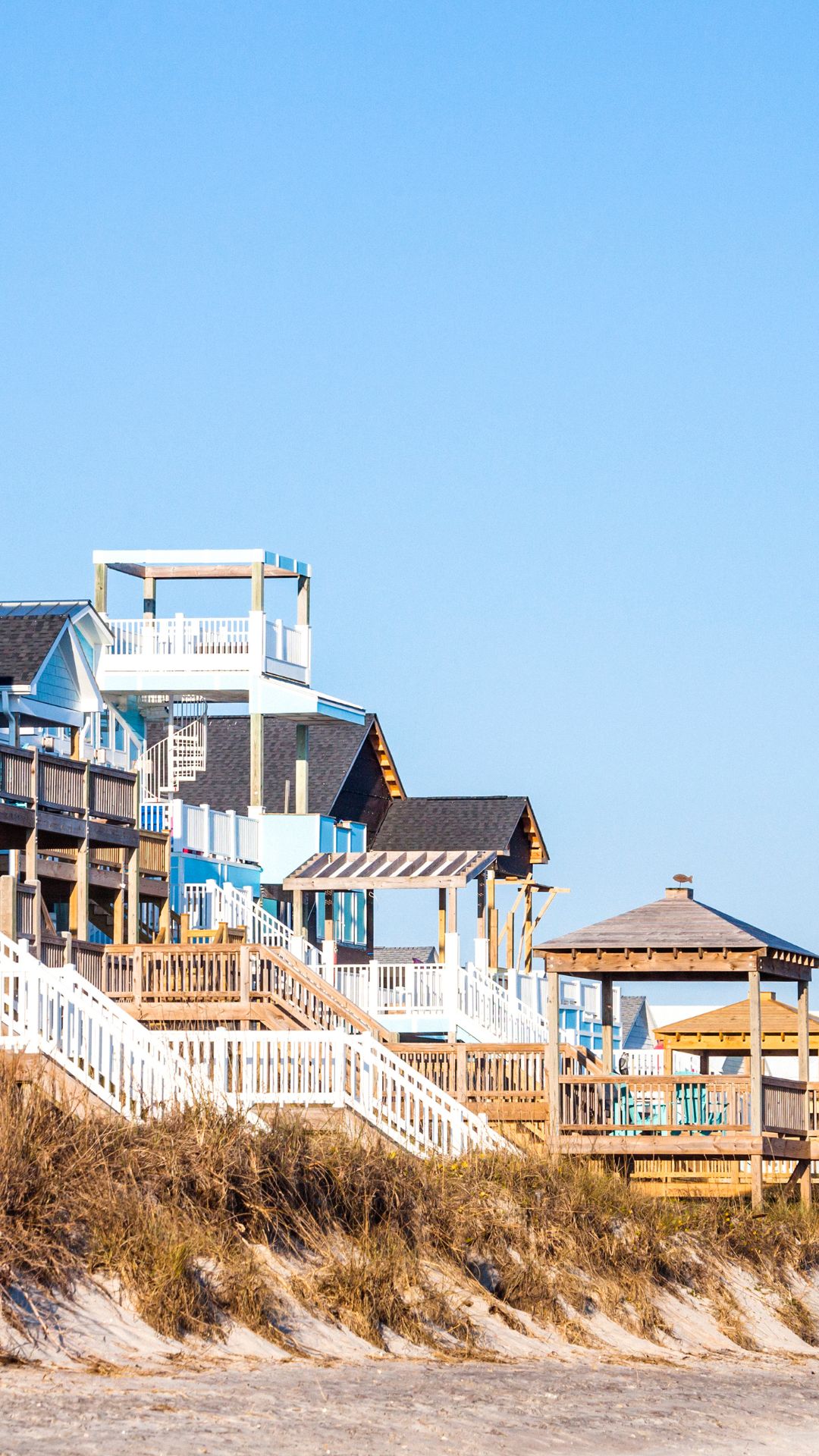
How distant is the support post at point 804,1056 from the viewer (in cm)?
2478

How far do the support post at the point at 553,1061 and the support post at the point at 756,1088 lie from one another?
200 cm

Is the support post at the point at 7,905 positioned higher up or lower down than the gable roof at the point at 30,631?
lower down

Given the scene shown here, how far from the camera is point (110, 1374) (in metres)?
14.3

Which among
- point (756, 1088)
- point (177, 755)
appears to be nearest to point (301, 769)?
point (177, 755)

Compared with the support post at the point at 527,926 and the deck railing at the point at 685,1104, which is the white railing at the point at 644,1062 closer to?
the support post at the point at 527,926

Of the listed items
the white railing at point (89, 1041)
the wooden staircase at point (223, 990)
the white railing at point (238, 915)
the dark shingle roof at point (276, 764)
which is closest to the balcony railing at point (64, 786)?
the wooden staircase at point (223, 990)

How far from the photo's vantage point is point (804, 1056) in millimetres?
26891

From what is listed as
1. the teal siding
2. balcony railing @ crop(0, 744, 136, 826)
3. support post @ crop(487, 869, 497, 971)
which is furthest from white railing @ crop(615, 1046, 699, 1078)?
the teal siding

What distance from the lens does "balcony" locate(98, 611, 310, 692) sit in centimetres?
4450

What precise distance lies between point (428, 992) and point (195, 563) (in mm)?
14240

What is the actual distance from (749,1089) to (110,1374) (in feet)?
35.7

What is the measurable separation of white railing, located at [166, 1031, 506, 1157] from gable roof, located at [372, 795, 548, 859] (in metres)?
26.4

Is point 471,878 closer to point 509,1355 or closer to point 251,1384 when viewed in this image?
point 509,1355

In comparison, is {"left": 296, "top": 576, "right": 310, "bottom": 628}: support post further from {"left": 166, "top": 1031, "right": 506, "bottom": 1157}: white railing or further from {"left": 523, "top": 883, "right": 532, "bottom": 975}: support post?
{"left": 166, "top": 1031, "right": 506, "bottom": 1157}: white railing
